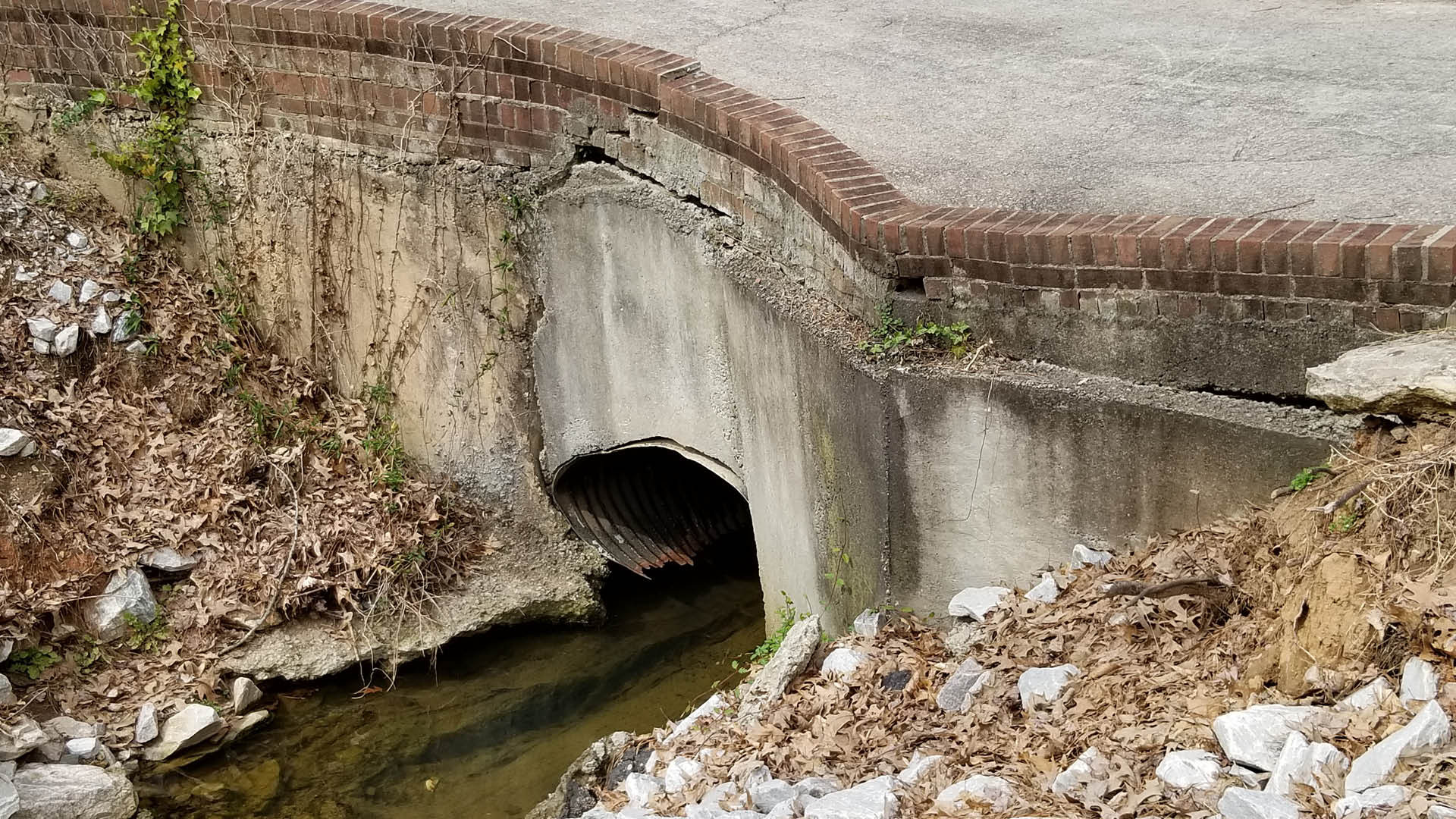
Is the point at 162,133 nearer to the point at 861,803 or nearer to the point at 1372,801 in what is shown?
the point at 861,803

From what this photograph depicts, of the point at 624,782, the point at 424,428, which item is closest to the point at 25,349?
the point at 424,428

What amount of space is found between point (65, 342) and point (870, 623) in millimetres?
4620

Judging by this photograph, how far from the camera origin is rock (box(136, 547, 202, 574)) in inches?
Result: 272

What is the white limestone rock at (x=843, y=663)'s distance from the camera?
4.89 m

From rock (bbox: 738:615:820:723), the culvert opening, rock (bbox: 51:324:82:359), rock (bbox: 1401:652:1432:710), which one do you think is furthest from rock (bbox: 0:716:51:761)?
rock (bbox: 1401:652:1432:710)

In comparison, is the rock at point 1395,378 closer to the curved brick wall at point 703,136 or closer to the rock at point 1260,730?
the curved brick wall at point 703,136

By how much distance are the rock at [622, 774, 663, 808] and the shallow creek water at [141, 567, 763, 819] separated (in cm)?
140

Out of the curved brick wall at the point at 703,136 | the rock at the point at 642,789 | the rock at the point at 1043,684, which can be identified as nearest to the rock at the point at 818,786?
the rock at the point at 1043,684

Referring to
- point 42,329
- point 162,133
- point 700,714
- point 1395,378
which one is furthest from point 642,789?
point 162,133

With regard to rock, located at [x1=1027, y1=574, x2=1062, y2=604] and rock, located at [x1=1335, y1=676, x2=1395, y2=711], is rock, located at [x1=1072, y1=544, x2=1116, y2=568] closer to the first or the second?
rock, located at [x1=1027, y1=574, x2=1062, y2=604]

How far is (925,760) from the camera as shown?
12.8 feet

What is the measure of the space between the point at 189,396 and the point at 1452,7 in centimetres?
681

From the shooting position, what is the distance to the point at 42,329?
708 centimetres

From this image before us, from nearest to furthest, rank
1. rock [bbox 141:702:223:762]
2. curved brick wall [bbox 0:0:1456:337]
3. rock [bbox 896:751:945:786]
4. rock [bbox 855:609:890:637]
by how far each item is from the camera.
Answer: rock [bbox 896:751:945:786] < curved brick wall [bbox 0:0:1456:337] < rock [bbox 855:609:890:637] < rock [bbox 141:702:223:762]
